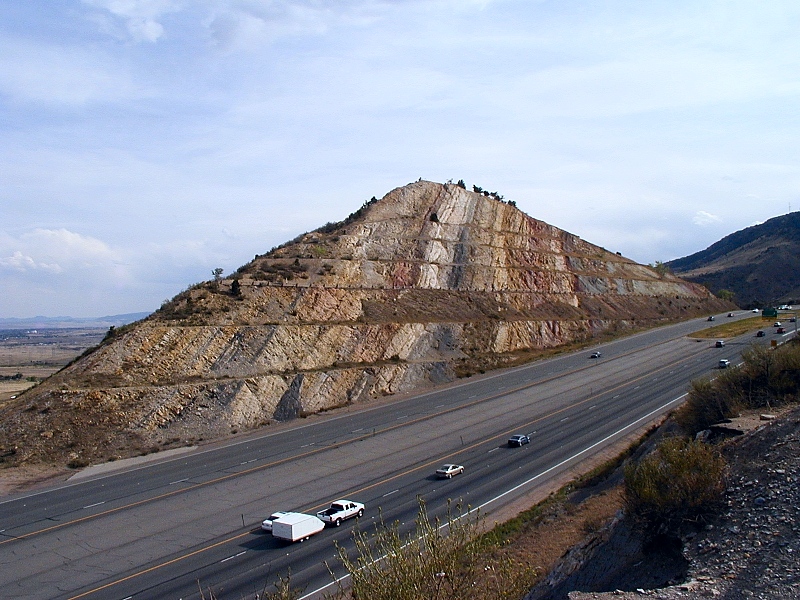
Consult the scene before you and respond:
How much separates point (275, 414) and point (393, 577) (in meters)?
37.0

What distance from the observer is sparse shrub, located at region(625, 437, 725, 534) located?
1523 centimetres

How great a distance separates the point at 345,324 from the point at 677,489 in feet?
146

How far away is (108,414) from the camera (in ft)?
132

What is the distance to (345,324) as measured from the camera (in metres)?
58.2

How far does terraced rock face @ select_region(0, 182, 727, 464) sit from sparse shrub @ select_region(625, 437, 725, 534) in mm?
31591

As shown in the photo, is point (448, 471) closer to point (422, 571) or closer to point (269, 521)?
point (269, 521)

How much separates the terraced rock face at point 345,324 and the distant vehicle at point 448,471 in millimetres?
16980

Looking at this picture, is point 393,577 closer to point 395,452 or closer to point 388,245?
point 395,452

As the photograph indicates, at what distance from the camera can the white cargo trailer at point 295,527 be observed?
920 inches

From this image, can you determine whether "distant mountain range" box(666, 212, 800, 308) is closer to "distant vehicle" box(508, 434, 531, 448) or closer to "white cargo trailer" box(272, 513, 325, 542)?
"distant vehicle" box(508, 434, 531, 448)

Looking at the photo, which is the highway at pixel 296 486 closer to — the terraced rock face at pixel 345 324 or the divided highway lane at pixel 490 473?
the divided highway lane at pixel 490 473

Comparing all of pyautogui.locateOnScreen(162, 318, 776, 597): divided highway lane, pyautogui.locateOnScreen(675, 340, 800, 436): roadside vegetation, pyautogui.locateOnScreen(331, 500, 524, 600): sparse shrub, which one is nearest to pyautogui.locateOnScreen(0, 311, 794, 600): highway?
pyautogui.locateOnScreen(162, 318, 776, 597): divided highway lane

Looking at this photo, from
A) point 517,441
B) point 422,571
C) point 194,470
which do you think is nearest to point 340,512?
point 194,470

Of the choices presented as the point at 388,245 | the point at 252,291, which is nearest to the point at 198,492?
the point at 252,291
